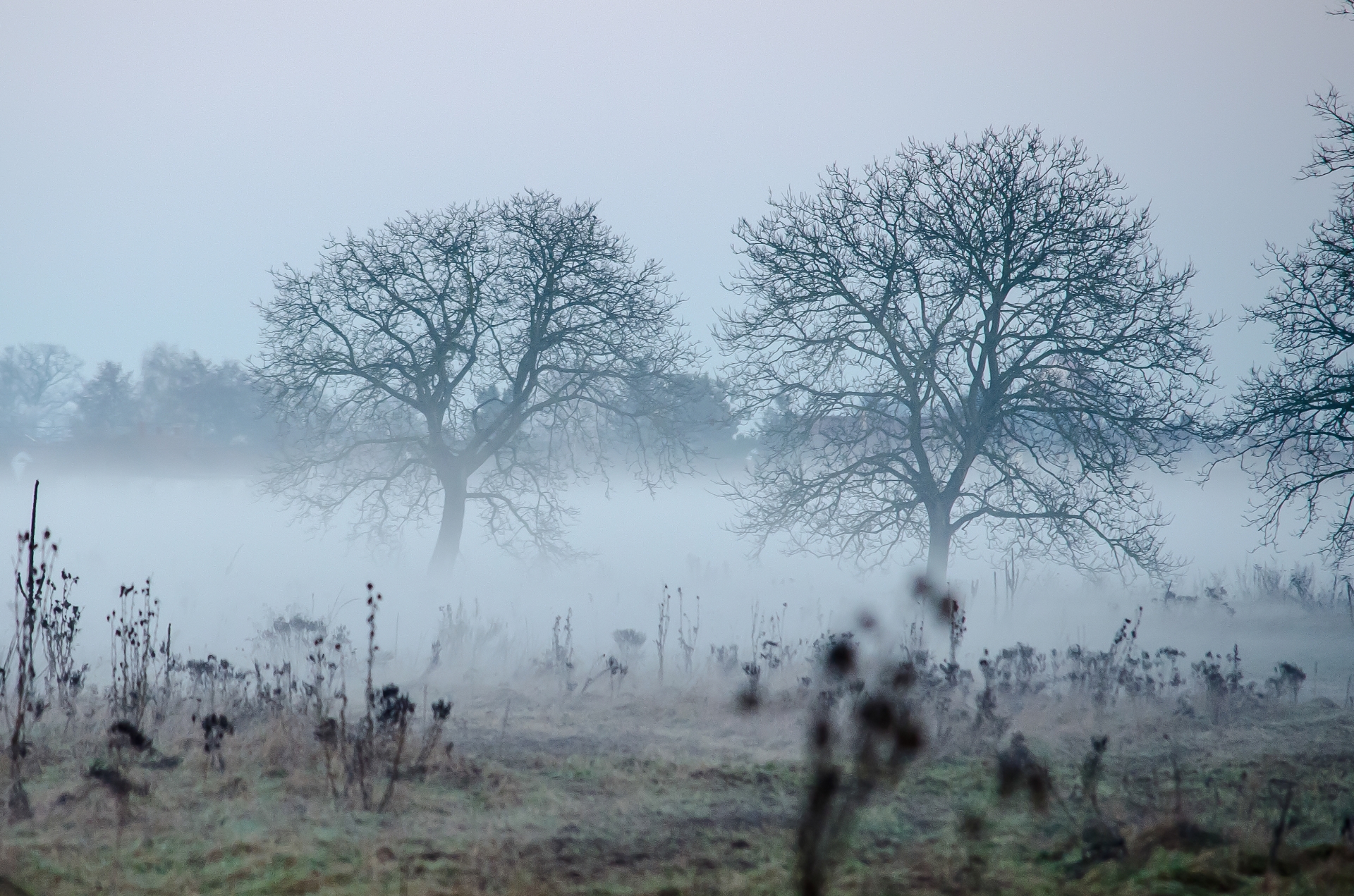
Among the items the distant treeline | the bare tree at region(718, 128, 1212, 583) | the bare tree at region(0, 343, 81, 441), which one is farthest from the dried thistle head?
the bare tree at region(0, 343, 81, 441)

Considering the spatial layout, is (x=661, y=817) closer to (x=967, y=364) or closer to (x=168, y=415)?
(x=967, y=364)

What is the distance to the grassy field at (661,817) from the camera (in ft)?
11.9

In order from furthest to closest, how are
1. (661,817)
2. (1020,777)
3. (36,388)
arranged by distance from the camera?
1. (36,388)
2. (1020,777)
3. (661,817)

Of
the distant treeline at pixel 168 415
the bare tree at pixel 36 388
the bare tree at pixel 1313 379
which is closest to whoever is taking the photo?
the bare tree at pixel 1313 379

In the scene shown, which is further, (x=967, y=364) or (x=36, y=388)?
(x=36, y=388)

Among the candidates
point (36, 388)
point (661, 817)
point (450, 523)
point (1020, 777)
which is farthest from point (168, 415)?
point (1020, 777)

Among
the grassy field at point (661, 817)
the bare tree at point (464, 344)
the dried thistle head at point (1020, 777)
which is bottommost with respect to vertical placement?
the grassy field at point (661, 817)

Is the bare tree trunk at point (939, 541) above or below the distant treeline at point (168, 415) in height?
below

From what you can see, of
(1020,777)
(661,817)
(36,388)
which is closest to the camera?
(661,817)

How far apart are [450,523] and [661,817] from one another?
12157 mm

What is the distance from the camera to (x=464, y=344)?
15.7 m

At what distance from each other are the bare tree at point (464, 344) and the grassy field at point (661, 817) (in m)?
8.81

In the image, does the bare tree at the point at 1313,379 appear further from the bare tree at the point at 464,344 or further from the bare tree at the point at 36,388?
the bare tree at the point at 36,388

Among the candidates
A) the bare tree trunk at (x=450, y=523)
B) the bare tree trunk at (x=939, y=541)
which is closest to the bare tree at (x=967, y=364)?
the bare tree trunk at (x=939, y=541)
